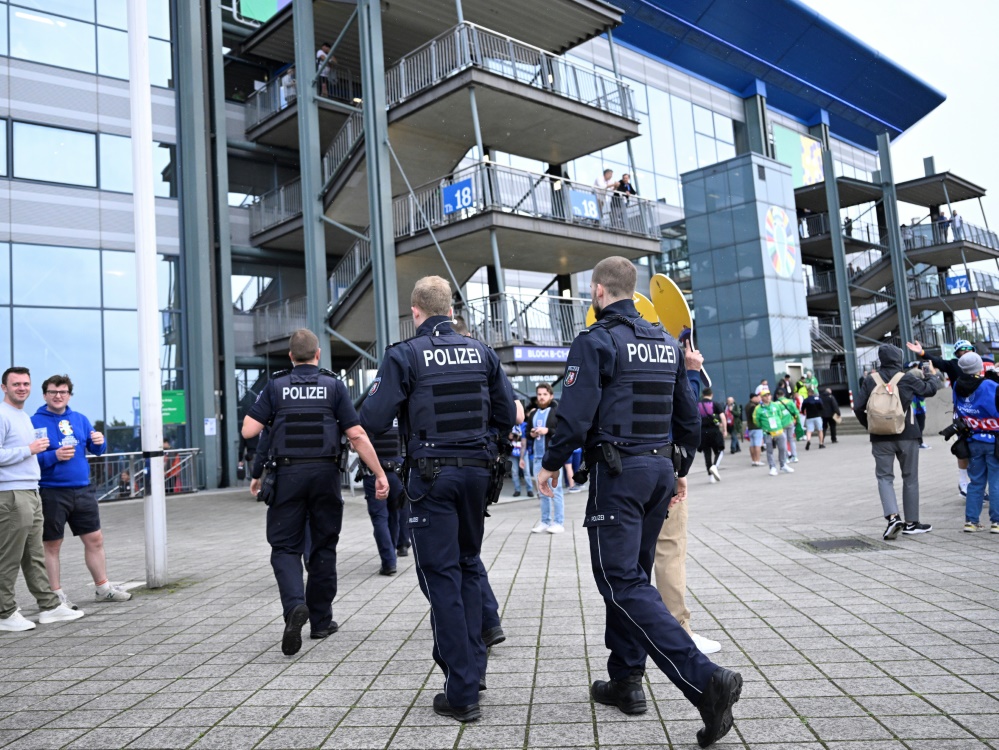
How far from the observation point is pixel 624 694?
3.65 meters

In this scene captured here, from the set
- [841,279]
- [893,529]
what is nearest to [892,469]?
[893,529]

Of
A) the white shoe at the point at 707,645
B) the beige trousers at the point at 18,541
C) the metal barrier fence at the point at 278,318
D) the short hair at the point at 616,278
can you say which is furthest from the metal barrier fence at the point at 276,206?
the white shoe at the point at 707,645

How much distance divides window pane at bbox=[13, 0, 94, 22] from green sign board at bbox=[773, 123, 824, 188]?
28.5m

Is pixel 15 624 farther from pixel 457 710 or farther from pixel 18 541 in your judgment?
pixel 457 710

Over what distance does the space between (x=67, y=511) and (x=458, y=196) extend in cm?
1171

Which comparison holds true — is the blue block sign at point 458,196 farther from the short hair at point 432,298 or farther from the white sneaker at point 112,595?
the short hair at point 432,298

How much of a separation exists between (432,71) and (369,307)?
5.46 meters

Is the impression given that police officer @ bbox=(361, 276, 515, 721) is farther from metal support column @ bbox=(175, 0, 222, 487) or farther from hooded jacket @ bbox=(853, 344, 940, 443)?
metal support column @ bbox=(175, 0, 222, 487)

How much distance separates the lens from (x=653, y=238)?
1950cm

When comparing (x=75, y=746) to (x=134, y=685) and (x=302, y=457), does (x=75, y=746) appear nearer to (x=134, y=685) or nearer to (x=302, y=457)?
(x=134, y=685)

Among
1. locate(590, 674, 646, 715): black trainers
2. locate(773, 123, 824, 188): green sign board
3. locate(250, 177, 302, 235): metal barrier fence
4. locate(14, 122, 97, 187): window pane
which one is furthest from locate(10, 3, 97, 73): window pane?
locate(773, 123, 824, 188): green sign board

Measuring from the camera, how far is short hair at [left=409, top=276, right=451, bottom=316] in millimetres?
4320

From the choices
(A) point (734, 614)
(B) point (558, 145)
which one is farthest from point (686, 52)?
(A) point (734, 614)

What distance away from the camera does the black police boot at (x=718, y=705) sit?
3.12 metres
